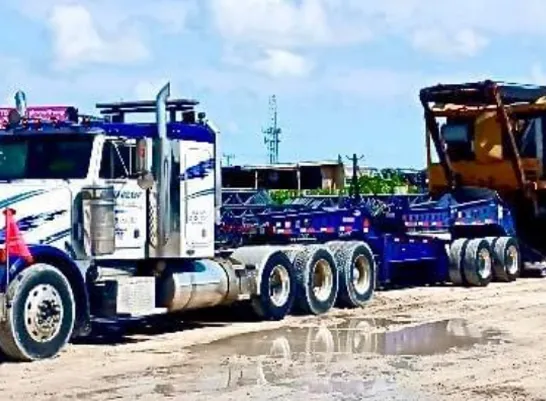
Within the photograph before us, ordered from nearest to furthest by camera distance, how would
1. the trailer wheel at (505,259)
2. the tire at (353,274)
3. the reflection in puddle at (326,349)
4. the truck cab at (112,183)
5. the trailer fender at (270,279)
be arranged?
the reflection in puddle at (326,349) < the truck cab at (112,183) < the trailer fender at (270,279) < the tire at (353,274) < the trailer wheel at (505,259)

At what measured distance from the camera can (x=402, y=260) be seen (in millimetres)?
22172

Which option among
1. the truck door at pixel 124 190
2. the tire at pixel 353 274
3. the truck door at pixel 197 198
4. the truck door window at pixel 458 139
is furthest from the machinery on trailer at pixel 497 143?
the truck door at pixel 124 190

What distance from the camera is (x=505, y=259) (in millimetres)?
24719

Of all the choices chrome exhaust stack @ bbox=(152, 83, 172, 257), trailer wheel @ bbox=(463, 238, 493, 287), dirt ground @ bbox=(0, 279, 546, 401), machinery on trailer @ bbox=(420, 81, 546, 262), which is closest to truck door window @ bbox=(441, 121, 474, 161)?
machinery on trailer @ bbox=(420, 81, 546, 262)

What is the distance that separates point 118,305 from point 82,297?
64cm

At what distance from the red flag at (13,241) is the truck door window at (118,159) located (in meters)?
1.75

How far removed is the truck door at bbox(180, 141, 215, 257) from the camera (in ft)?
51.5

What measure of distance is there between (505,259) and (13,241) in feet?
45.8

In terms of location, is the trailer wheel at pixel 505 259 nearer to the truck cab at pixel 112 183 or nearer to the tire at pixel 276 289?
the tire at pixel 276 289

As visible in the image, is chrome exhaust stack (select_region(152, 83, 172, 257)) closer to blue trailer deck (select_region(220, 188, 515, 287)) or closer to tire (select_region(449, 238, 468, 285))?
blue trailer deck (select_region(220, 188, 515, 287))

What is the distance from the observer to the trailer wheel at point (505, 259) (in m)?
24.6

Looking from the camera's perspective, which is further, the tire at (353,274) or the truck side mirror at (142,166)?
the tire at (353,274)

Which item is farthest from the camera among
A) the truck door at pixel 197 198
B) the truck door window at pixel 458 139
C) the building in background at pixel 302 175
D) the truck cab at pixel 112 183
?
the building in background at pixel 302 175

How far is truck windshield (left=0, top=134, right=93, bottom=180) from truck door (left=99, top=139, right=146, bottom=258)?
262 mm
